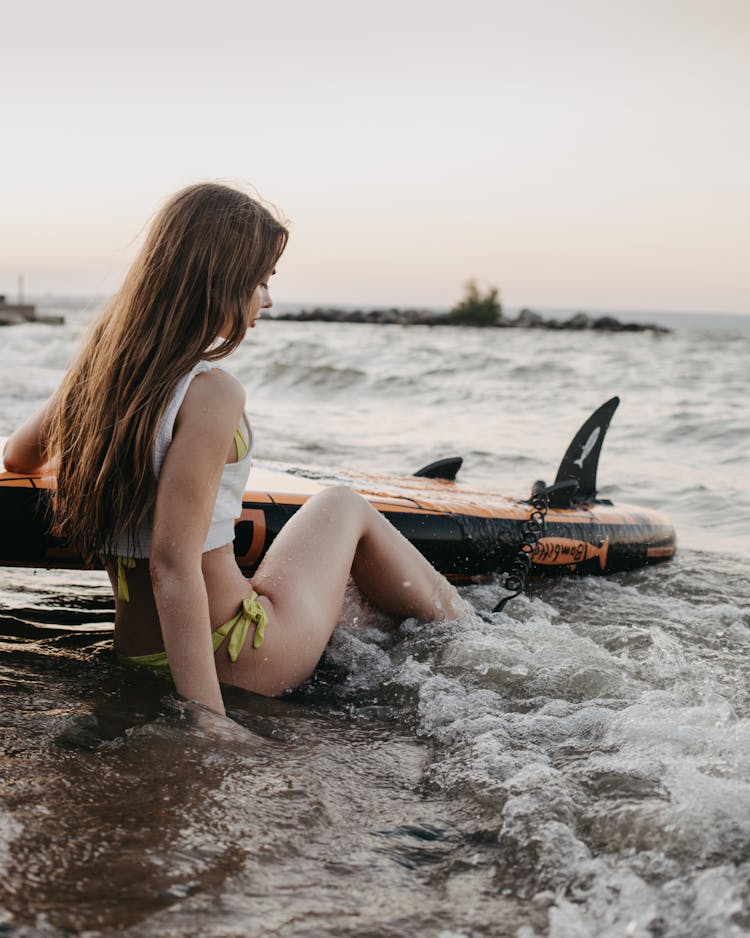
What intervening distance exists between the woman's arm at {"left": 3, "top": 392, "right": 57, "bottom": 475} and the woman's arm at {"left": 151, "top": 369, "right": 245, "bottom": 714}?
0.67 metres

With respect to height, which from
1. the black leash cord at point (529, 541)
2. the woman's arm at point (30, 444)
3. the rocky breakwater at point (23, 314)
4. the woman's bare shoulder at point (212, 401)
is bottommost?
the black leash cord at point (529, 541)

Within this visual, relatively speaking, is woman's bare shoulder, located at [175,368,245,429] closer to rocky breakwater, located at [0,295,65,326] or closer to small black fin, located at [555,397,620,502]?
small black fin, located at [555,397,620,502]

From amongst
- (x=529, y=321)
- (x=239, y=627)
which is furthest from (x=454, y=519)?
(x=529, y=321)

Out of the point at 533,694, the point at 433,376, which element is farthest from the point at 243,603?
the point at 433,376

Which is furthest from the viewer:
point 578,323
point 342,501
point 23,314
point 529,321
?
point 529,321

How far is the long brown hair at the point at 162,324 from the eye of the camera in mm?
2246

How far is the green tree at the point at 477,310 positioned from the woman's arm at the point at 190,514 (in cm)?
5406

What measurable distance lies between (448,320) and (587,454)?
2002 inches

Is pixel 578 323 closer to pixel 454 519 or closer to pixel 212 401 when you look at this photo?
pixel 454 519

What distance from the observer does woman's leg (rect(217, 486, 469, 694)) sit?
264 centimetres

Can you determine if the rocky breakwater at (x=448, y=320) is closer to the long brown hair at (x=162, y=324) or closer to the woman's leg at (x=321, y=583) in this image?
the woman's leg at (x=321, y=583)

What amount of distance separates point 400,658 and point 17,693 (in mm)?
1175

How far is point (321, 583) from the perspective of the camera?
2779mm

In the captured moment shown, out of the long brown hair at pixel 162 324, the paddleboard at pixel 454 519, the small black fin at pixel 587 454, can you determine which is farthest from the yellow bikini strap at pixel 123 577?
the small black fin at pixel 587 454
